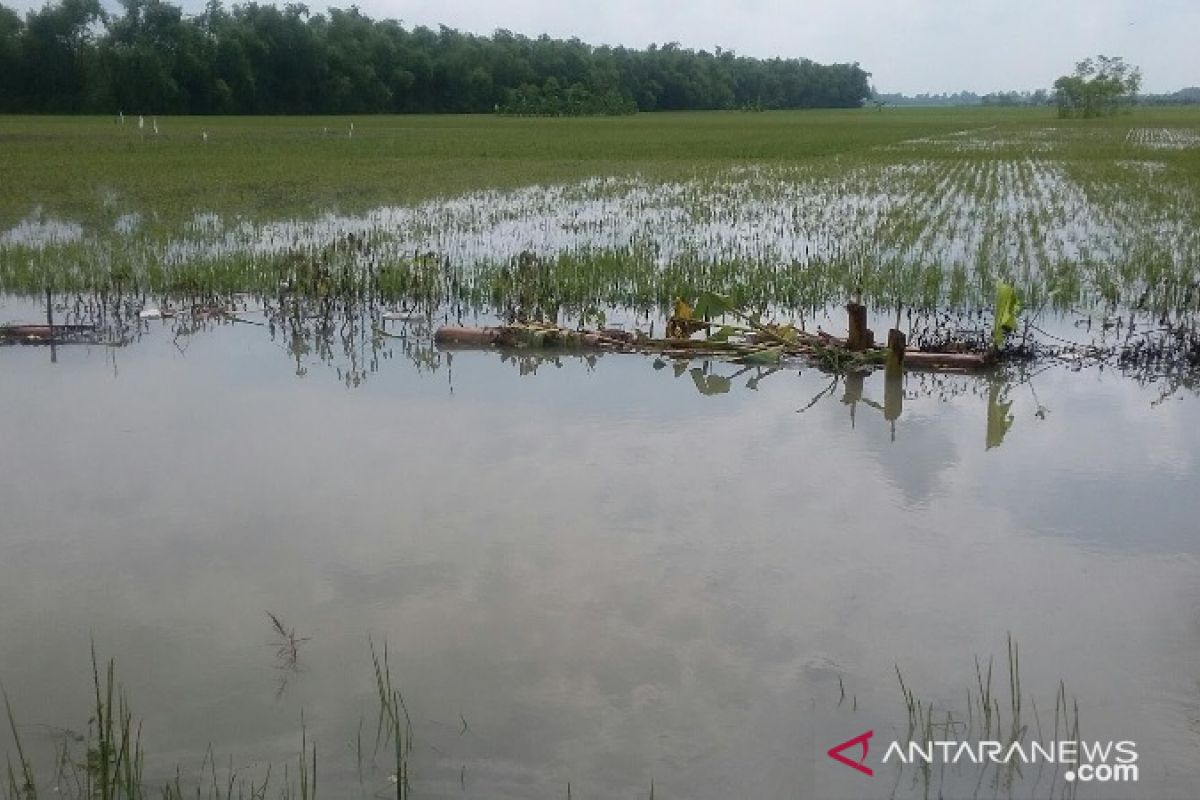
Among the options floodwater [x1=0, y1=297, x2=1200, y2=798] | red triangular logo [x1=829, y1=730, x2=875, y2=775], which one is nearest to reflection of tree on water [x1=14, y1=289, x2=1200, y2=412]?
floodwater [x1=0, y1=297, x2=1200, y2=798]

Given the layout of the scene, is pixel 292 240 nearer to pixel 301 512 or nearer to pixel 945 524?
pixel 301 512

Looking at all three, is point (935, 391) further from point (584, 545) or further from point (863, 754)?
point (863, 754)

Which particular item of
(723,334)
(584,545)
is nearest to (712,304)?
(723,334)

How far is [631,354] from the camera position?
21.1ft

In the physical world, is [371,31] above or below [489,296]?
above

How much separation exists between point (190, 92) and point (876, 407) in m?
46.2

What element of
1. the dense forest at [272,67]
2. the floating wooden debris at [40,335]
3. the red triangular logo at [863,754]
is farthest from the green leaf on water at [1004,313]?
the dense forest at [272,67]

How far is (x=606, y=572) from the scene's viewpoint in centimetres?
355

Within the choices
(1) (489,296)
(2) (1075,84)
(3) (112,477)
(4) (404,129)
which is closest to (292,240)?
(1) (489,296)

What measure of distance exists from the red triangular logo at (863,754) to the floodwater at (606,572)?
0.03 m

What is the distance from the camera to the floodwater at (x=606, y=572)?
2.71 m

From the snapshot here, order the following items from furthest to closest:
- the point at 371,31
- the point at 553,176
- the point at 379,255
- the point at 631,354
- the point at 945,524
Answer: the point at 371,31 < the point at 553,176 < the point at 379,255 < the point at 631,354 < the point at 945,524

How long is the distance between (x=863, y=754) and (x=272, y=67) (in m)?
52.2

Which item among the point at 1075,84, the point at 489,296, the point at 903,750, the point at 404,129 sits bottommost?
the point at 903,750
